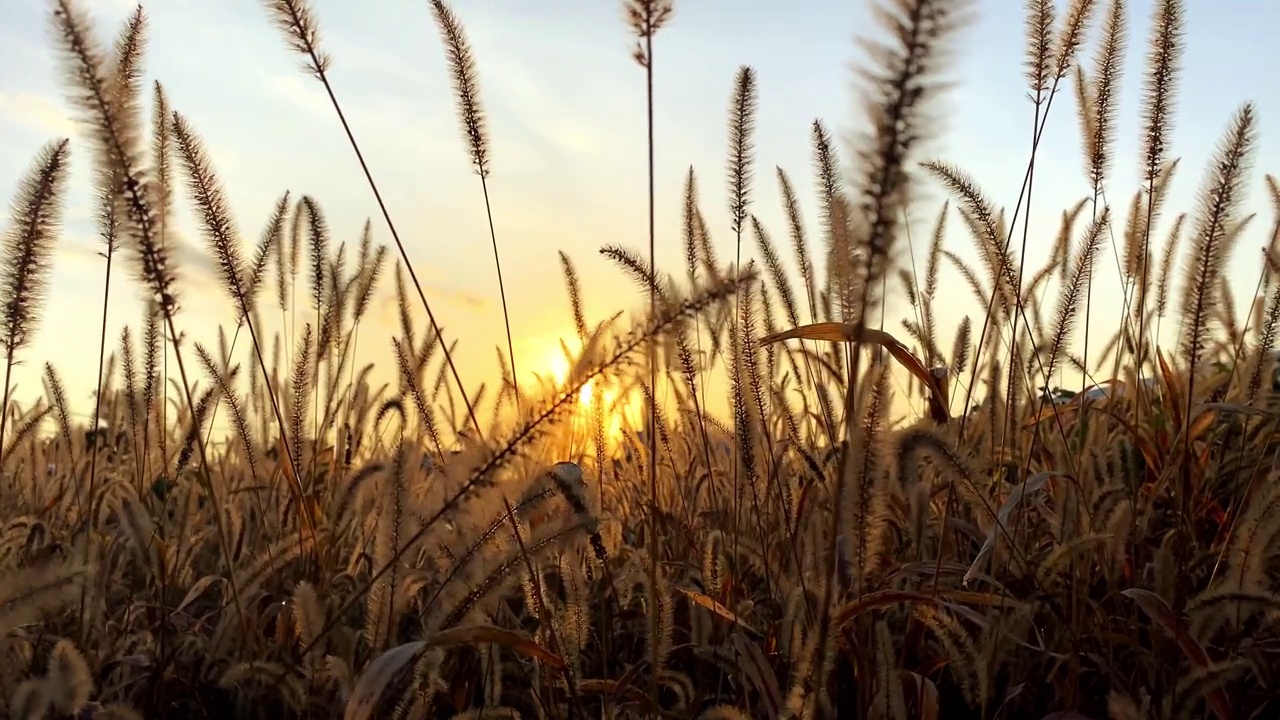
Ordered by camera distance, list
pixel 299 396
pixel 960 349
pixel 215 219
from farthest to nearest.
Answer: pixel 960 349
pixel 299 396
pixel 215 219

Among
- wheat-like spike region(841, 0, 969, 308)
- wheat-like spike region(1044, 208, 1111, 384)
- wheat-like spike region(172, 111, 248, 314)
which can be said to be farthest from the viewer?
wheat-like spike region(1044, 208, 1111, 384)

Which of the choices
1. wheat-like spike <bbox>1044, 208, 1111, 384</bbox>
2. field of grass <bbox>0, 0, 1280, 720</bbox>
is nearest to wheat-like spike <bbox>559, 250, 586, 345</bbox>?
field of grass <bbox>0, 0, 1280, 720</bbox>

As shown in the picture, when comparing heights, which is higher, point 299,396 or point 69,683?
point 299,396

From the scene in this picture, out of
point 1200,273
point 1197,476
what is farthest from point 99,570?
point 1197,476

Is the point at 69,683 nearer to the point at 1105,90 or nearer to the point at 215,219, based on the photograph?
the point at 215,219

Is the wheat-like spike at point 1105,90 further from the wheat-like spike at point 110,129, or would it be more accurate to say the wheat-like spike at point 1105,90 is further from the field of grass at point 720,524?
the wheat-like spike at point 110,129

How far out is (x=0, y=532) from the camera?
2492 mm

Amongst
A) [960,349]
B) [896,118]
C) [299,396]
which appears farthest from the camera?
[960,349]

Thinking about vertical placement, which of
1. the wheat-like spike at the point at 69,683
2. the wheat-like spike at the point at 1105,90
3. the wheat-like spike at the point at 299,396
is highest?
the wheat-like spike at the point at 1105,90

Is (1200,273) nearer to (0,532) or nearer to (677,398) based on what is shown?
(677,398)

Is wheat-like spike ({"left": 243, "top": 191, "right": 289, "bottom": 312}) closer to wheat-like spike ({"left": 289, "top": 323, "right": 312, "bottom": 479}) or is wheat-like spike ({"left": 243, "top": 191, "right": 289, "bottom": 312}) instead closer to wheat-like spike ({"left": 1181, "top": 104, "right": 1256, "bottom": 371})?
wheat-like spike ({"left": 289, "top": 323, "right": 312, "bottom": 479})

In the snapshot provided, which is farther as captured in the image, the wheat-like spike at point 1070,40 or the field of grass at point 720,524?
the wheat-like spike at point 1070,40

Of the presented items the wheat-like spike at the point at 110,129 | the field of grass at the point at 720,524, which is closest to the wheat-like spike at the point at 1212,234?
the field of grass at the point at 720,524

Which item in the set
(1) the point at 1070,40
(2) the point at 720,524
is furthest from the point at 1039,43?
(2) the point at 720,524
